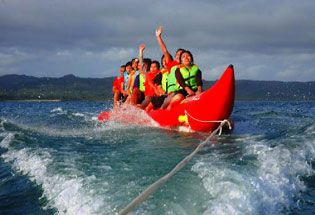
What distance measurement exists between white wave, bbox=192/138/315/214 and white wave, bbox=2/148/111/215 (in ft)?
3.05

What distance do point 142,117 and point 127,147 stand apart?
3.38 metres

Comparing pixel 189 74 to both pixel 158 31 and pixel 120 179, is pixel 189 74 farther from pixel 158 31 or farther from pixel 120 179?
pixel 120 179

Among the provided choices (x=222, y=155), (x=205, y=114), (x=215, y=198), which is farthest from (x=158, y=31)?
(x=215, y=198)

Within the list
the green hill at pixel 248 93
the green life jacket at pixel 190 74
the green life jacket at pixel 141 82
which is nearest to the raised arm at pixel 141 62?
the green life jacket at pixel 141 82

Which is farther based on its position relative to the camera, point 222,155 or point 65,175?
point 222,155

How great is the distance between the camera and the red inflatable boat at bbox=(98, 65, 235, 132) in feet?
22.3

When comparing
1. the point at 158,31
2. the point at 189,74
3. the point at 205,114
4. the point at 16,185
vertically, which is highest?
the point at 158,31

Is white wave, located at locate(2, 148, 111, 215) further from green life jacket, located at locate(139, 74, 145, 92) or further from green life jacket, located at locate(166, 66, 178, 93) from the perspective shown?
green life jacket, located at locate(139, 74, 145, 92)

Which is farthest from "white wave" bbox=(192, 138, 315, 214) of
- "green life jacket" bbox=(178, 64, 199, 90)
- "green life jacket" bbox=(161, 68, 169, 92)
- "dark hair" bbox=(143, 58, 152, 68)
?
"dark hair" bbox=(143, 58, 152, 68)

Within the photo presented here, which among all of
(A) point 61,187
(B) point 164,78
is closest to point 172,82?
(B) point 164,78

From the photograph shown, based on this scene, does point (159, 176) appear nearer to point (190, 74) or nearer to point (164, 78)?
point (190, 74)

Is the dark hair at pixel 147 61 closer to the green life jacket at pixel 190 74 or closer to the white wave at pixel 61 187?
the green life jacket at pixel 190 74

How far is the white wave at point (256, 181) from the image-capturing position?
124 inches

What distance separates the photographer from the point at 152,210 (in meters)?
2.99
